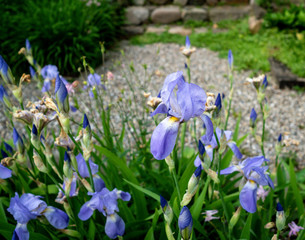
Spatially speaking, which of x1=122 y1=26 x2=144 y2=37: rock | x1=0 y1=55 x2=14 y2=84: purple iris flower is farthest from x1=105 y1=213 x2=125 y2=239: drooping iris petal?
x1=122 y1=26 x2=144 y2=37: rock

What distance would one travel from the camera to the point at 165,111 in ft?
3.01

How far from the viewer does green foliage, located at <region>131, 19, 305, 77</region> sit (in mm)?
4285

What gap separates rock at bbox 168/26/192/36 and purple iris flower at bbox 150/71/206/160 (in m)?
5.06

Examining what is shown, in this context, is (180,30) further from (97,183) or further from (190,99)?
(190,99)

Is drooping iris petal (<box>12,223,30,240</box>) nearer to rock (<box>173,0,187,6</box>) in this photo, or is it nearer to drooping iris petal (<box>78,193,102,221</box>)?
drooping iris petal (<box>78,193,102,221</box>)

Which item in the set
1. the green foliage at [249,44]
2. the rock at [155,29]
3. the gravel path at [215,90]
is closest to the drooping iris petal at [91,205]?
the gravel path at [215,90]

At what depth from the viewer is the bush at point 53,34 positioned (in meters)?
4.33

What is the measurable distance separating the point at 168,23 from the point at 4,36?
3.18 m

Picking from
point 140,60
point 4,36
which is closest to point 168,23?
point 140,60

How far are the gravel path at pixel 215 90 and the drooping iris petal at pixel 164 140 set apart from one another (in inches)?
54.8

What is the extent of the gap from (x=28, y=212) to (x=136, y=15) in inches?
219

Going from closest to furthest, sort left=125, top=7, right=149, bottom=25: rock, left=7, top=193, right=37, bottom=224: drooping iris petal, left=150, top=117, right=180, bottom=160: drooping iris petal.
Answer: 1. left=150, top=117, right=180, bottom=160: drooping iris petal
2. left=7, top=193, right=37, bottom=224: drooping iris petal
3. left=125, top=7, right=149, bottom=25: rock

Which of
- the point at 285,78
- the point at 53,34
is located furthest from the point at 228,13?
the point at 53,34

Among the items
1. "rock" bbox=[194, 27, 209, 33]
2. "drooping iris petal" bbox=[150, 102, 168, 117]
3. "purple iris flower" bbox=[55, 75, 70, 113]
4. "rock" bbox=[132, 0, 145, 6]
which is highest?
"purple iris flower" bbox=[55, 75, 70, 113]
